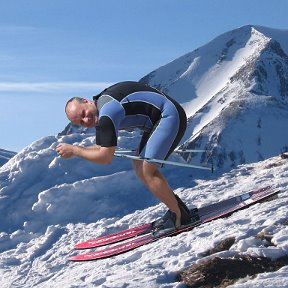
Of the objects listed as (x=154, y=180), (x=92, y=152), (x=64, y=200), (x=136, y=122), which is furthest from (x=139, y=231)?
(x=64, y=200)

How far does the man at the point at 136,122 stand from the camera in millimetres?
7484

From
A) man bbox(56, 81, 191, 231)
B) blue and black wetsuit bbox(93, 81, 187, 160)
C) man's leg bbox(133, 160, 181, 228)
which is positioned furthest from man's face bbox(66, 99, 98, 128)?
man's leg bbox(133, 160, 181, 228)

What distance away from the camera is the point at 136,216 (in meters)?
45.2

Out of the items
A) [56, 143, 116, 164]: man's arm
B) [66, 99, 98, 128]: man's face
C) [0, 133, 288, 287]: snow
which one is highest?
[66, 99, 98, 128]: man's face

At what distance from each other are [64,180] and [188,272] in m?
56.8

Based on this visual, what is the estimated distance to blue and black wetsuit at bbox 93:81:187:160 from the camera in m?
7.86

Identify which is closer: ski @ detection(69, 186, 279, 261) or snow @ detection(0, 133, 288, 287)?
ski @ detection(69, 186, 279, 261)

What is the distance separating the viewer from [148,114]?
8133 millimetres

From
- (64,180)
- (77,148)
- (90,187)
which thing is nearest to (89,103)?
(77,148)

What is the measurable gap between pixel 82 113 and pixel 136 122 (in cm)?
83

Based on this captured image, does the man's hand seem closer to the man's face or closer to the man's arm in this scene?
the man's arm

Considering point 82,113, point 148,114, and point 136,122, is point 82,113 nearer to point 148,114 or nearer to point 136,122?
point 136,122

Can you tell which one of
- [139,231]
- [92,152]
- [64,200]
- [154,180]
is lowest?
[64,200]

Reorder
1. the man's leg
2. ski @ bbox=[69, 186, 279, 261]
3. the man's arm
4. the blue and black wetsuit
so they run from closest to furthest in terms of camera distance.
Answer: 1. the man's arm
2. the blue and black wetsuit
3. the man's leg
4. ski @ bbox=[69, 186, 279, 261]
